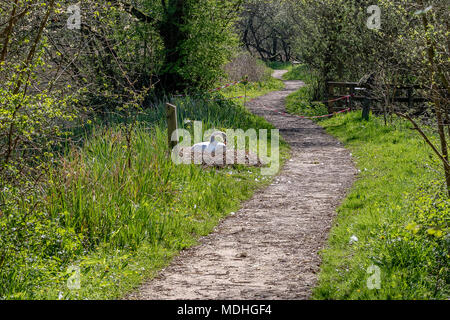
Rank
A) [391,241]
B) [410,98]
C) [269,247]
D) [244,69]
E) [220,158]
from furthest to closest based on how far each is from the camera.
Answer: [244,69] → [410,98] → [220,158] → [269,247] → [391,241]

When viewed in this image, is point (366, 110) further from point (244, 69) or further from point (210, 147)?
point (244, 69)

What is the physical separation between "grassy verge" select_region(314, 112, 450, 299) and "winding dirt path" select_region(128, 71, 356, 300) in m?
0.26

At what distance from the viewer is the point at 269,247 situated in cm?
696

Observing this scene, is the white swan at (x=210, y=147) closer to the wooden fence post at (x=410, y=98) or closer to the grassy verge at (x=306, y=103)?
the wooden fence post at (x=410, y=98)

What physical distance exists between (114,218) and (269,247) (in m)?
1.99

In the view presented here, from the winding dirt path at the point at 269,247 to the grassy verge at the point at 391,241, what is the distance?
10.3 inches

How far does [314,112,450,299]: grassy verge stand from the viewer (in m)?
4.95

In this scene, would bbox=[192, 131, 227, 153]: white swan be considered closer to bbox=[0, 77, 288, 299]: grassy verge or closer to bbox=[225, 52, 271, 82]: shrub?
bbox=[0, 77, 288, 299]: grassy verge

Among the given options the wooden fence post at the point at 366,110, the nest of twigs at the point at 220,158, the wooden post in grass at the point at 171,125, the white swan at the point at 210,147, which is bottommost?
the nest of twigs at the point at 220,158

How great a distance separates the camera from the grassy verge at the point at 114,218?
5473mm

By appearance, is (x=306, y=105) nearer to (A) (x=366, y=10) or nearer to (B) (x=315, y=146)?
(A) (x=366, y=10)

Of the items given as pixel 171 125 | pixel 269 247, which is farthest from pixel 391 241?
pixel 171 125

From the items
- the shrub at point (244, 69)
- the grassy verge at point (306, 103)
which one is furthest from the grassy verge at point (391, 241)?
the shrub at point (244, 69)

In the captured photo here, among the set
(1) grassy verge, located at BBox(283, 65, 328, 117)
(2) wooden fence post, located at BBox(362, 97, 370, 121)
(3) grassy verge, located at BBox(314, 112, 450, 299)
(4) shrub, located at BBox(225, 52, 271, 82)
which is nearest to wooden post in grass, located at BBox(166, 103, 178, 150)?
(3) grassy verge, located at BBox(314, 112, 450, 299)
